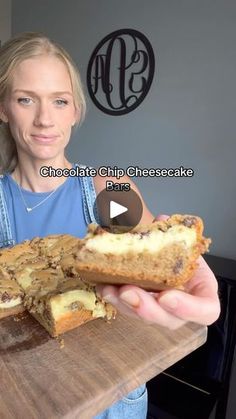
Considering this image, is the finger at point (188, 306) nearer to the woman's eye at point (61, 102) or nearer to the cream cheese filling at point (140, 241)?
the cream cheese filling at point (140, 241)

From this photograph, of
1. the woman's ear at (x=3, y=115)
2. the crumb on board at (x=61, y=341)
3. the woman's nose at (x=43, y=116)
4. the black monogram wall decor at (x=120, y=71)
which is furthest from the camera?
the black monogram wall decor at (x=120, y=71)

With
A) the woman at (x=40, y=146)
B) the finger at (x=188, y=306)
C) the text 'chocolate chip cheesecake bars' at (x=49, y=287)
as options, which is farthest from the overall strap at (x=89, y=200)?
the finger at (x=188, y=306)

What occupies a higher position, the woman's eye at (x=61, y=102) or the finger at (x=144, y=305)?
the woman's eye at (x=61, y=102)

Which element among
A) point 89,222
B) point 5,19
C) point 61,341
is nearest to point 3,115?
point 89,222

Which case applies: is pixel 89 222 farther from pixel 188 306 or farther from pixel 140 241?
pixel 188 306

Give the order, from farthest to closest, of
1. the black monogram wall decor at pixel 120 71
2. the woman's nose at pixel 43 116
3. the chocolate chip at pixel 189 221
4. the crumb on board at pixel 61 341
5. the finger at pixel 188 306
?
the black monogram wall decor at pixel 120 71
the woman's nose at pixel 43 116
the crumb on board at pixel 61 341
the chocolate chip at pixel 189 221
the finger at pixel 188 306

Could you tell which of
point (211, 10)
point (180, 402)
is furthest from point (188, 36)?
point (180, 402)
